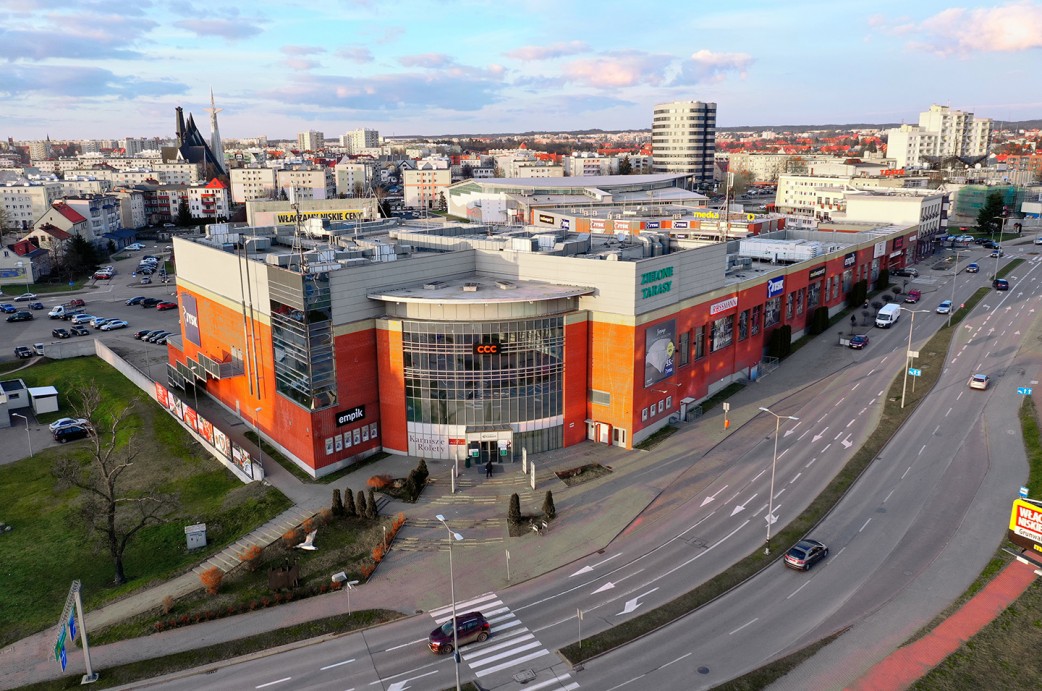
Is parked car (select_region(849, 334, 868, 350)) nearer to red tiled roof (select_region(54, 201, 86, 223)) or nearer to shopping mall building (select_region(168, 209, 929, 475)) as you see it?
shopping mall building (select_region(168, 209, 929, 475))

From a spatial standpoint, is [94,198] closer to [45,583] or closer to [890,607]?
[45,583]

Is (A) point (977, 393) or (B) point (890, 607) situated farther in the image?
(A) point (977, 393)

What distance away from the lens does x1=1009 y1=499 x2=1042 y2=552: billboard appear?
36.3 m

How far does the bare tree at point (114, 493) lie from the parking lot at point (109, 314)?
1070 inches

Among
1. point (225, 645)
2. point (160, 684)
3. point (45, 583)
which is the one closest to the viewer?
point (160, 684)

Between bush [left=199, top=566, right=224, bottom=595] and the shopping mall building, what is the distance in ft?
41.0

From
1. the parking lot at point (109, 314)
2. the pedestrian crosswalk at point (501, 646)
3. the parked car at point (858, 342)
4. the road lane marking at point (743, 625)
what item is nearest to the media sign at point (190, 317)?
the parking lot at point (109, 314)

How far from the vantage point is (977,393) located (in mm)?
65562

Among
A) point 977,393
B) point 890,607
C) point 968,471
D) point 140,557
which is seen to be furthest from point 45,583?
point 977,393

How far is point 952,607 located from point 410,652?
26.5m

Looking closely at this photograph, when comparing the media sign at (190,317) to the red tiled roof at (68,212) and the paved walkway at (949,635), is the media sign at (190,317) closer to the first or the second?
the paved walkway at (949,635)

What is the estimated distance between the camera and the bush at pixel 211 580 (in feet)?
131

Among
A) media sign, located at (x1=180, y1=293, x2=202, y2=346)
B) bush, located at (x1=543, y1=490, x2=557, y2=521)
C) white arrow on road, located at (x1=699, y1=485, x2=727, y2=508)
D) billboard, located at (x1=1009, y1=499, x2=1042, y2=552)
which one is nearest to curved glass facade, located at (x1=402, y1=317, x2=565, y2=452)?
bush, located at (x1=543, y1=490, x2=557, y2=521)

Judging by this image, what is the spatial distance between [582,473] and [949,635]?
24062 millimetres
